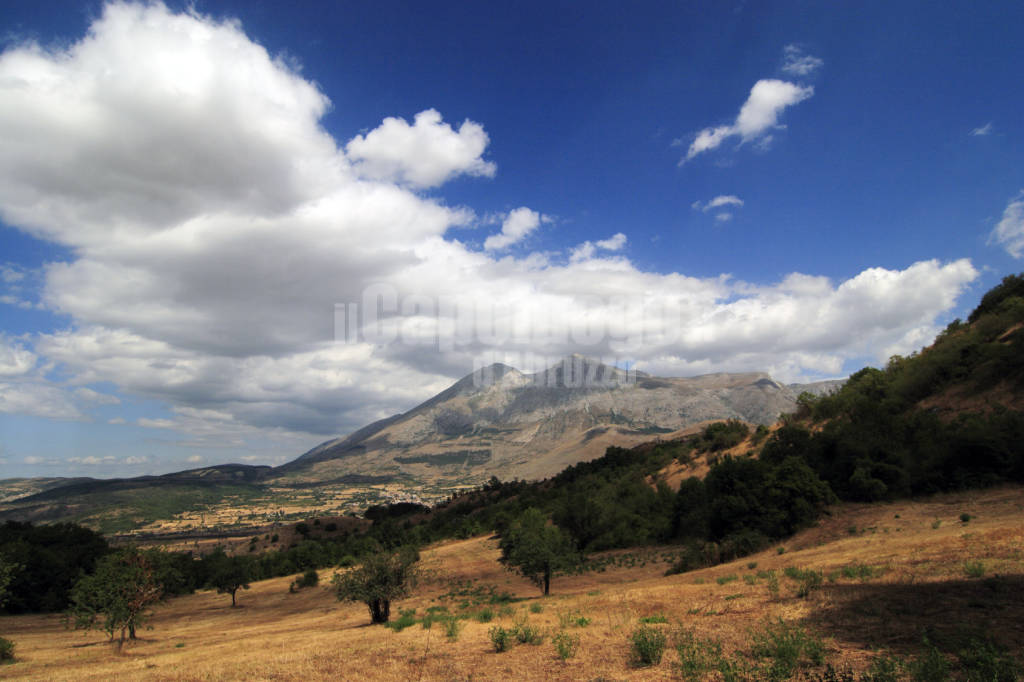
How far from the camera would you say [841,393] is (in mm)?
70750

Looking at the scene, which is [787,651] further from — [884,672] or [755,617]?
[755,617]

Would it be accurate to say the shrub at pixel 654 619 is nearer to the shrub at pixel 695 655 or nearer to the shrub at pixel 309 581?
the shrub at pixel 695 655

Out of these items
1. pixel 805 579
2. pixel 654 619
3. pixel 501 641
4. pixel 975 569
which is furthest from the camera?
pixel 805 579

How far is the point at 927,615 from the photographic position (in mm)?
13500

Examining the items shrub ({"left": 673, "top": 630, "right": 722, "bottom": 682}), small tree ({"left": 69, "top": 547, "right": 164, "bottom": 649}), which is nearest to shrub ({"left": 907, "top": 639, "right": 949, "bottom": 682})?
shrub ({"left": 673, "top": 630, "right": 722, "bottom": 682})

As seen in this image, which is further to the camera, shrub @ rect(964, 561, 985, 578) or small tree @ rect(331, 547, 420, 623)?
small tree @ rect(331, 547, 420, 623)

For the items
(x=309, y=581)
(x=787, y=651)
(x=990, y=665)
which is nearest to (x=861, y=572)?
(x=787, y=651)

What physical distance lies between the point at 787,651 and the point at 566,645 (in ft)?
22.8

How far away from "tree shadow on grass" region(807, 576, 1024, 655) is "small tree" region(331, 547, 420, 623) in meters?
26.9

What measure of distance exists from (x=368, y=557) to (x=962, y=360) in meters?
66.1

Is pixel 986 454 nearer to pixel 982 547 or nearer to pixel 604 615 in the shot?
pixel 982 547

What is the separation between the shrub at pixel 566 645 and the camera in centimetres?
1448

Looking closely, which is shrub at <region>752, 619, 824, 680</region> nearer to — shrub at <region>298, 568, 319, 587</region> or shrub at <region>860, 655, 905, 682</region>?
shrub at <region>860, 655, 905, 682</region>

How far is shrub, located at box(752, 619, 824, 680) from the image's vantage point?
10429mm
